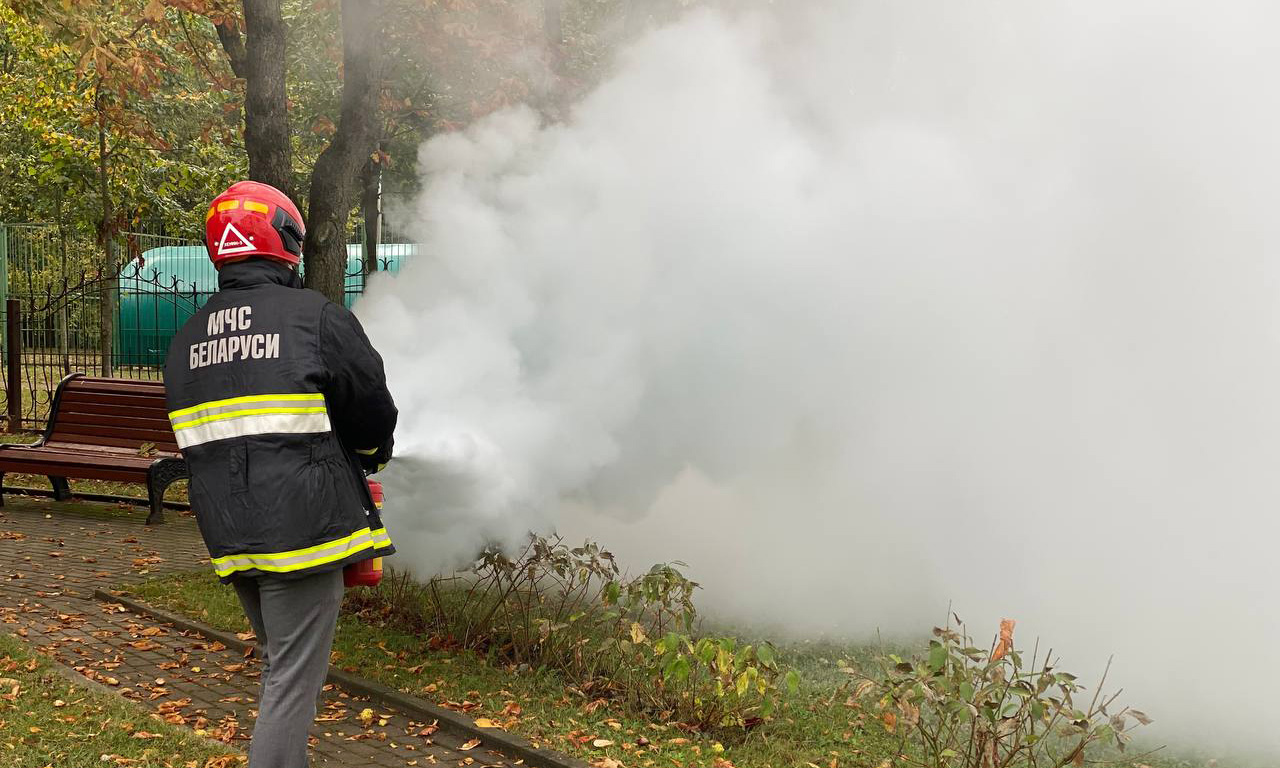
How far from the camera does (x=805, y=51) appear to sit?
7.26m

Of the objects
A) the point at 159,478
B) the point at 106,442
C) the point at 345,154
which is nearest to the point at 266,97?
the point at 345,154

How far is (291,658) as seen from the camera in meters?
3.70

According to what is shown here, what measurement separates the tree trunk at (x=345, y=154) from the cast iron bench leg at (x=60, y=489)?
422cm

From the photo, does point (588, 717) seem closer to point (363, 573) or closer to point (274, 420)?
point (363, 573)

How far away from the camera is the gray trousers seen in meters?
3.65

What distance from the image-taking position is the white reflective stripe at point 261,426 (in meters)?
3.52

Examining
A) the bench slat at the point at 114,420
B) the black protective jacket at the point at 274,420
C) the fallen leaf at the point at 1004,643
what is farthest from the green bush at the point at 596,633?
the bench slat at the point at 114,420

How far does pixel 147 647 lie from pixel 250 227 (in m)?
3.34

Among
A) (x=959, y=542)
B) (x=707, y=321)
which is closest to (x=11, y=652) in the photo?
(x=707, y=321)

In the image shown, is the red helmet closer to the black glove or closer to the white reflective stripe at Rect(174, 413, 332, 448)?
the white reflective stripe at Rect(174, 413, 332, 448)

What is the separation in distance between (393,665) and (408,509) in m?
1.09

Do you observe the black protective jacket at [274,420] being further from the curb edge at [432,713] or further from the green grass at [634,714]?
the green grass at [634,714]

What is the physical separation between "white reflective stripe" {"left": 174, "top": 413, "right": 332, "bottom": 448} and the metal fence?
38.4ft

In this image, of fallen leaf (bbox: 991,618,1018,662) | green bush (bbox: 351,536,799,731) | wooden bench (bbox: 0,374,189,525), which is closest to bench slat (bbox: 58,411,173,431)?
wooden bench (bbox: 0,374,189,525)
